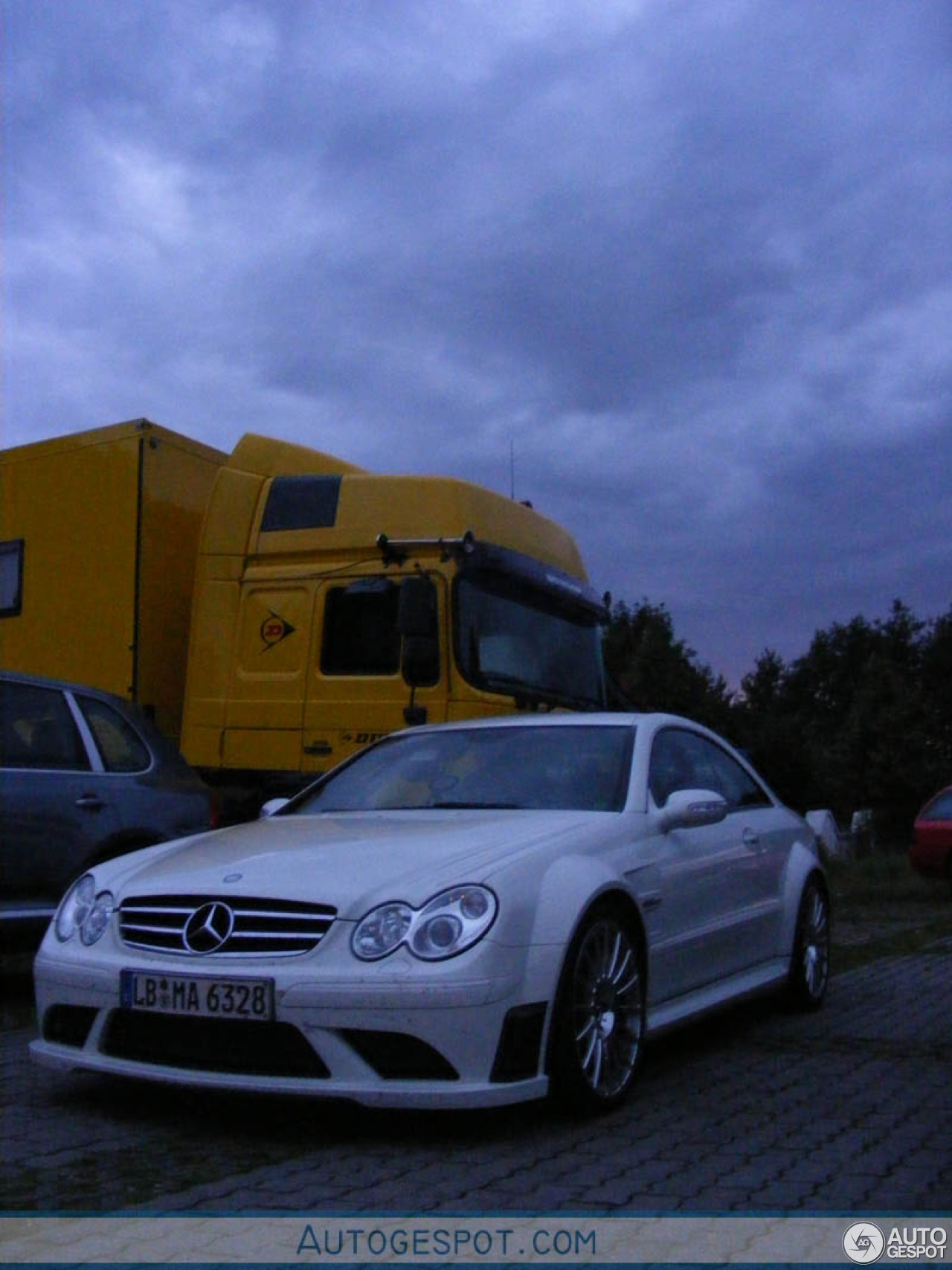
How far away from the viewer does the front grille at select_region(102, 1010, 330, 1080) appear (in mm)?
4324

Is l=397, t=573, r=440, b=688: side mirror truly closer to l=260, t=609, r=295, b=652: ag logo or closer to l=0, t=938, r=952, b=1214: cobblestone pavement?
l=260, t=609, r=295, b=652: ag logo

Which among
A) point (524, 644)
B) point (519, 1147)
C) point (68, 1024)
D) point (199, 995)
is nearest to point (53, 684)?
point (68, 1024)

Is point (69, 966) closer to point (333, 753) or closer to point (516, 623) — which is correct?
point (333, 753)

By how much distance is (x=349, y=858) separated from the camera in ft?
15.7

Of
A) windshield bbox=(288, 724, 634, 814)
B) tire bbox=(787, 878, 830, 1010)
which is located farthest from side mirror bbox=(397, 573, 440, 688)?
tire bbox=(787, 878, 830, 1010)

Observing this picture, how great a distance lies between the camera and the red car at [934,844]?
1584 centimetres

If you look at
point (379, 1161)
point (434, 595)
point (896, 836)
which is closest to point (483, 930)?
point (379, 1161)

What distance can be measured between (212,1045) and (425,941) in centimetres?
73

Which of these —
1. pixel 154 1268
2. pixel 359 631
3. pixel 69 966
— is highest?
pixel 359 631

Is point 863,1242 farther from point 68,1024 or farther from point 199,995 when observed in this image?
point 68,1024

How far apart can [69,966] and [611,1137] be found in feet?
5.84

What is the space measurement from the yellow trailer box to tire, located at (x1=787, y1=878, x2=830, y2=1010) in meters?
4.62

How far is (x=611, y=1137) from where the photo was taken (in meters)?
4.49

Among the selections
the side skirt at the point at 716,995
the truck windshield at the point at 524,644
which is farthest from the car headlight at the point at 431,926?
the truck windshield at the point at 524,644
